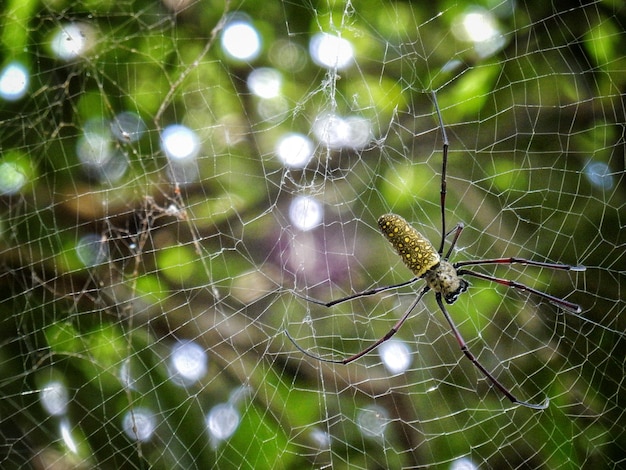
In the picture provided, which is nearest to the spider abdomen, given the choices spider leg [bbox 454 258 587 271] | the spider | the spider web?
the spider

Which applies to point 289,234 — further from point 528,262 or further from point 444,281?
point 528,262

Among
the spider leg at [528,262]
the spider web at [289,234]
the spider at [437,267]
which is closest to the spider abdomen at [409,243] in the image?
the spider at [437,267]

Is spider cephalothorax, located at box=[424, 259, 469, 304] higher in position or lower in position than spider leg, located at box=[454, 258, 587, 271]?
lower

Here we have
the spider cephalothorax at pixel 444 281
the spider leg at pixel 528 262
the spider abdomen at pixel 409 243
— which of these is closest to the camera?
the spider abdomen at pixel 409 243

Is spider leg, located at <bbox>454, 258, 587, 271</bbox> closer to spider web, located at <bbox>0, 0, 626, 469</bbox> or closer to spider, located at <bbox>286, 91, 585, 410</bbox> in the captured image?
spider, located at <bbox>286, 91, 585, 410</bbox>

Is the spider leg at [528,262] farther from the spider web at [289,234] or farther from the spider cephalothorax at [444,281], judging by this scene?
the spider web at [289,234]

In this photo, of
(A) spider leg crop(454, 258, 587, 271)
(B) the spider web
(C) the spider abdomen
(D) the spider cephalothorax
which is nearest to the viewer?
(C) the spider abdomen
